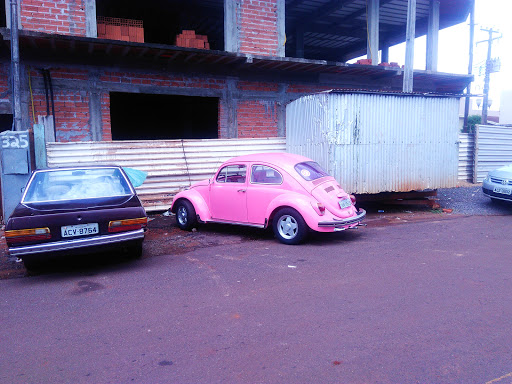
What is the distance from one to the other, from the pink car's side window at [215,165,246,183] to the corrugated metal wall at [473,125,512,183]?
35.9 feet

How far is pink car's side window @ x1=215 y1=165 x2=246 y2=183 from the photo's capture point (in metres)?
7.56

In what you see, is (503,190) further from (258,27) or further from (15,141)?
(15,141)

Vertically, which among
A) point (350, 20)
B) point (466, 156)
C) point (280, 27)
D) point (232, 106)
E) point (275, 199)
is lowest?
point (275, 199)

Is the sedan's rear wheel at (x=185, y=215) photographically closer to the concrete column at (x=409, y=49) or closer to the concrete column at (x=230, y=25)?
the concrete column at (x=230, y=25)

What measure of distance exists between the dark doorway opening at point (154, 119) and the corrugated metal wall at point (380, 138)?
7122 millimetres

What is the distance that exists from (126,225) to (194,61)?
6947mm

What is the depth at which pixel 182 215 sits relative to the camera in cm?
832

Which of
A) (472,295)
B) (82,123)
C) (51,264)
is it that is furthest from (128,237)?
(82,123)

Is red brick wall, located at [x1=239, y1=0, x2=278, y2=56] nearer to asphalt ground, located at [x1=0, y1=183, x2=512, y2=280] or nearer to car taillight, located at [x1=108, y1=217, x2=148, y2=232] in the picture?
asphalt ground, located at [x1=0, y1=183, x2=512, y2=280]

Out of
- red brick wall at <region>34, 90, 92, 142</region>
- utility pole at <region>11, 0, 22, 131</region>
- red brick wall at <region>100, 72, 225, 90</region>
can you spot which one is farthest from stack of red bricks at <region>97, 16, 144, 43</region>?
utility pole at <region>11, 0, 22, 131</region>

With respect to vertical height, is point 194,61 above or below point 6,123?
above

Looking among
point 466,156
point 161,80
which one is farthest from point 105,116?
point 466,156

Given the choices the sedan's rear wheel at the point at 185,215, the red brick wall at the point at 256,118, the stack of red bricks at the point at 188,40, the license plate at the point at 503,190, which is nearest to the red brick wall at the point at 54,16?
the stack of red bricks at the point at 188,40

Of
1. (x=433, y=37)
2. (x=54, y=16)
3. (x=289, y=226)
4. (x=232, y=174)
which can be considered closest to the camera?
(x=289, y=226)
